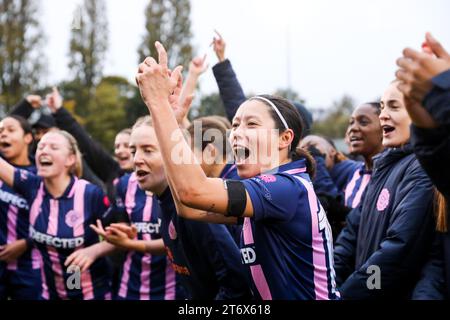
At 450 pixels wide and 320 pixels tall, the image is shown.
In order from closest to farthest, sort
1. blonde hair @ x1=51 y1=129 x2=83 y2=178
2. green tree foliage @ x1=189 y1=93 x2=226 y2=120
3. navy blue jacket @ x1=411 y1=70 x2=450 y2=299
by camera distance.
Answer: navy blue jacket @ x1=411 y1=70 x2=450 y2=299, blonde hair @ x1=51 y1=129 x2=83 y2=178, green tree foliage @ x1=189 y1=93 x2=226 y2=120

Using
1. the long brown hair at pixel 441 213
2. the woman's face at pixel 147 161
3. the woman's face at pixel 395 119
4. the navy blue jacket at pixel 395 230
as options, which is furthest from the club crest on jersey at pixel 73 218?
the long brown hair at pixel 441 213

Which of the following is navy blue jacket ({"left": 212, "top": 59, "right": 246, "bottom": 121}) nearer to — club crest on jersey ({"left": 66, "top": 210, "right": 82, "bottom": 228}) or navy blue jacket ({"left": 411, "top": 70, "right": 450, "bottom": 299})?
club crest on jersey ({"left": 66, "top": 210, "right": 82, "bottom": 228})

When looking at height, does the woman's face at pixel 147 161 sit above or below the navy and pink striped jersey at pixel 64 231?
above

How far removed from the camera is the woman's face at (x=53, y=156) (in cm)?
477

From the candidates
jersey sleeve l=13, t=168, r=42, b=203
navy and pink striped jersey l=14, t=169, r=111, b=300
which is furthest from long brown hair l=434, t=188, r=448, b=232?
jersey sleeve l=13, t=168, r=42, b=203

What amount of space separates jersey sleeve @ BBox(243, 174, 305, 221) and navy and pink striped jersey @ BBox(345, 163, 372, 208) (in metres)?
2.37

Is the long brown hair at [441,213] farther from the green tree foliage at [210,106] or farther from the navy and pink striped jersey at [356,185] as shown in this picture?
the green tree foliage at [210,106]

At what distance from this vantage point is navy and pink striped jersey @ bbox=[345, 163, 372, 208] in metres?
4.81

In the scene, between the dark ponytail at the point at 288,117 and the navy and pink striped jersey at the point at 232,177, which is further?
the navy and pink striped jersey at the point at 232,177

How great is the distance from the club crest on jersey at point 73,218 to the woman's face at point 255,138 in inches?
95.8

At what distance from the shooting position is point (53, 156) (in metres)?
4.80

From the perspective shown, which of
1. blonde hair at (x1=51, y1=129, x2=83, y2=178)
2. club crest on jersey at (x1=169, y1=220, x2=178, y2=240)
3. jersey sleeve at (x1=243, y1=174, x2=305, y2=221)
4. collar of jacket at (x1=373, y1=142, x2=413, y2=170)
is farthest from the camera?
blonde hair at (x1=51, y1=129, x2=83, y2=178)
